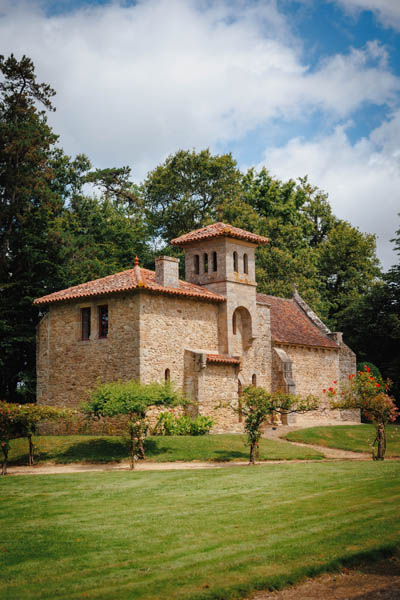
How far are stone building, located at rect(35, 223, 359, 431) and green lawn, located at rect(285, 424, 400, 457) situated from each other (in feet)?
10.8

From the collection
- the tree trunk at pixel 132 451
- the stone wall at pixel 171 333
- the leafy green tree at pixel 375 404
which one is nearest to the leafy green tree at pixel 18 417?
the tree trunk at pixel 132 451

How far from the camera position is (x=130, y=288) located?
28094 mm

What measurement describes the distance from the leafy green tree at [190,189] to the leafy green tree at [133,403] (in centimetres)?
3012

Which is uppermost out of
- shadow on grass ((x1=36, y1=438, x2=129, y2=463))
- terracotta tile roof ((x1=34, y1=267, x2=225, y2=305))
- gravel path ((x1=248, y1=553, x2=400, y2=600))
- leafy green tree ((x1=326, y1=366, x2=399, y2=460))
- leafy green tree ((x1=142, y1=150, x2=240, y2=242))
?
leafy green tree ((x1=142, y1=150, x2=240, y2=242))

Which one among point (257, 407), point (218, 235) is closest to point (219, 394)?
point (257, 407)

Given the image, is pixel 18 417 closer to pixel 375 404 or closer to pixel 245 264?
pixel 375 404

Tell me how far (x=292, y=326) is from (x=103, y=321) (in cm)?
1518

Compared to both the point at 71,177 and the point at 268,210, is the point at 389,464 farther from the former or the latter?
the point at 268,210

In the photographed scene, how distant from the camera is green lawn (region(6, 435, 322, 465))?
2438 centimetres

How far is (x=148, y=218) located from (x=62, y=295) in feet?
83.2

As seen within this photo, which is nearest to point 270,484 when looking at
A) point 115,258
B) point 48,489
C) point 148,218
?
point 48,489

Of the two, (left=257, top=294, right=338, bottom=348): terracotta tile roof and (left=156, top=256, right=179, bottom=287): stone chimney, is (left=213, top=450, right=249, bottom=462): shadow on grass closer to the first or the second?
(left=156, top=256, right=179, bottom=287): stone chimney

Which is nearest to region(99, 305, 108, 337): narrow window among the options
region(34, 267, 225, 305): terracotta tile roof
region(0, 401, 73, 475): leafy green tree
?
region(34, 267, 225, 305): terracotta tile roof

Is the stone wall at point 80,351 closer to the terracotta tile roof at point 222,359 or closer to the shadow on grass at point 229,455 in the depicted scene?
the terracotta tile roof at point 222,359
